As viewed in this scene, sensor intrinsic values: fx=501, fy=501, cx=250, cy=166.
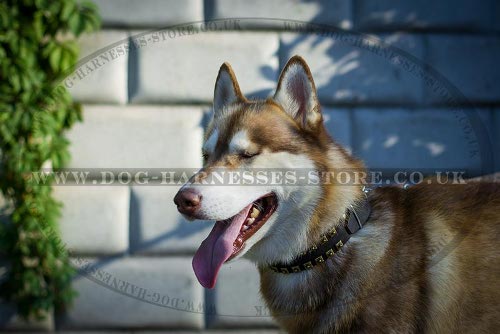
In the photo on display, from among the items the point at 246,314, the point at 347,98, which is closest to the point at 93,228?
the point at 246,314

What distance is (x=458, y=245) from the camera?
6.39 feet

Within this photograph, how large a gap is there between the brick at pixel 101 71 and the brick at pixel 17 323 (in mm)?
1625

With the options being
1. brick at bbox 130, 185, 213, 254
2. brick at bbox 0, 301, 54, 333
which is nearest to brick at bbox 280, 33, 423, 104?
brick at bbox 130, 185, 213, 254

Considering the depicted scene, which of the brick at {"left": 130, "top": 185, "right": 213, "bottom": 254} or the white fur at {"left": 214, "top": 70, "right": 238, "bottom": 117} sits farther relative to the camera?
the brick at {"left": 130, "top": 185, "right": 213, "bottom": 254}

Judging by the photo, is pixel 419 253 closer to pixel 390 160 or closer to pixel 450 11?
pixel 390 160

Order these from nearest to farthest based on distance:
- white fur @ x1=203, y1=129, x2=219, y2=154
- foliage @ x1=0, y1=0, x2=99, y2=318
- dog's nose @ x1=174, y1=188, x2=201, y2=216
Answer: dog's nose @ x1=174, y1=188, x2=201, y2=216 < white fur @ x1=203, y1=129, x2=219, y2=154 < foliage @ x1=0, y1=0, x2=99, y2=318

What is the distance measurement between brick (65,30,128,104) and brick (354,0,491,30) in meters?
1.72

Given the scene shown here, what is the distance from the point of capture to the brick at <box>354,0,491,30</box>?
363cm

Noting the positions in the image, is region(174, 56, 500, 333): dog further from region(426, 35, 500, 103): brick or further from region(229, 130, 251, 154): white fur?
region(426, 35, 500, 103): brick

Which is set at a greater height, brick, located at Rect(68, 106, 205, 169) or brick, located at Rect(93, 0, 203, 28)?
brick, located at Rect(93, 0, 203, 28)

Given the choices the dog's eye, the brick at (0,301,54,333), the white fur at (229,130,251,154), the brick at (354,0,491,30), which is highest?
the brick at (354,0,491,30)

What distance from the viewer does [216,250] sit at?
6.41ft

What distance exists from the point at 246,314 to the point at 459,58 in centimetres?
238

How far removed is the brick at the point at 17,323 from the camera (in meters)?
3.69
